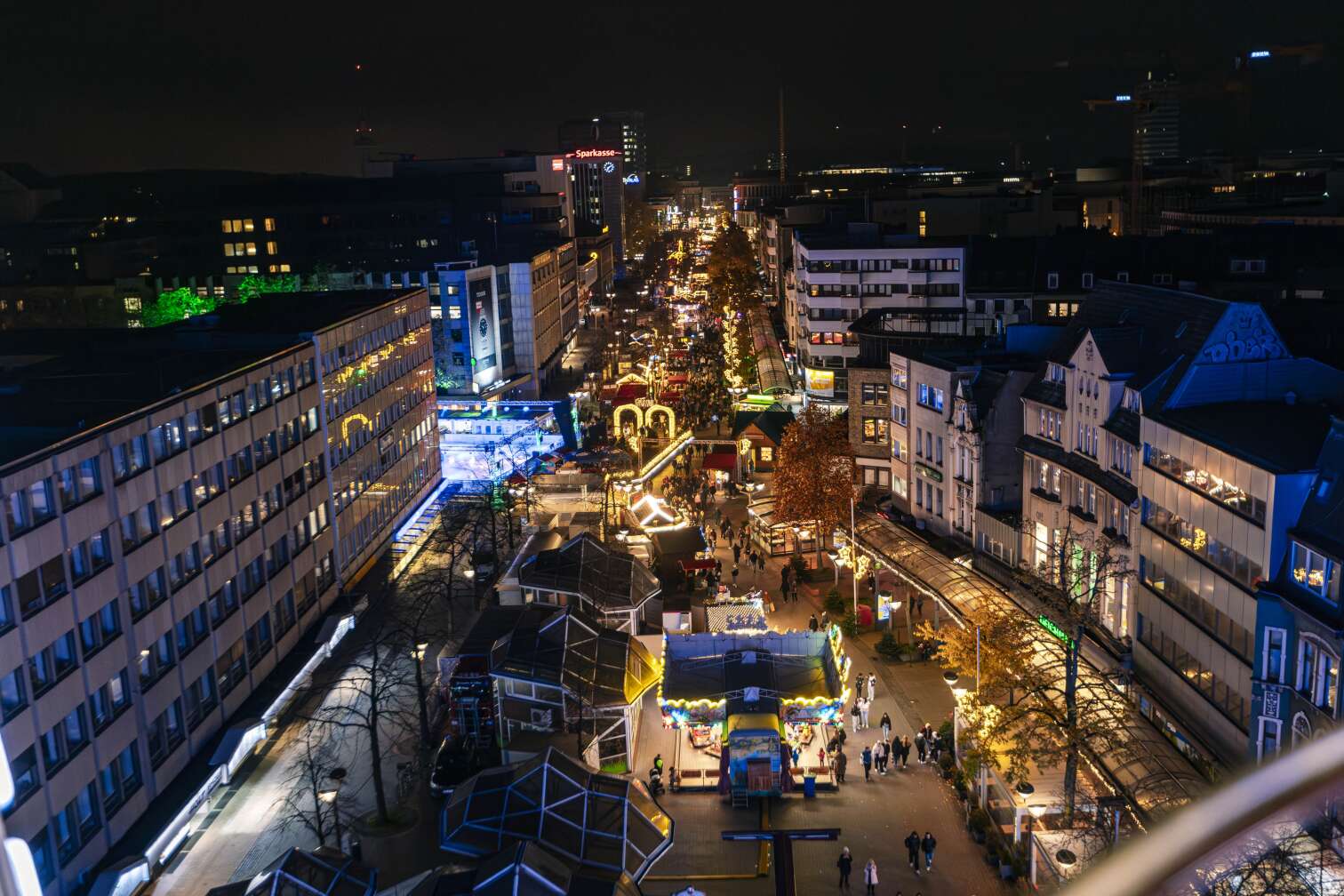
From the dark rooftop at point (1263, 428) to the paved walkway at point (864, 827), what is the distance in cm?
1251

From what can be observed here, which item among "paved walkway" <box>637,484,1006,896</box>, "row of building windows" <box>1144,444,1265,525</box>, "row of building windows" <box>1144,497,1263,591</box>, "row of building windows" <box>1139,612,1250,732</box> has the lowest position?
"paved walkway" <box>637,484,1006,896</box>

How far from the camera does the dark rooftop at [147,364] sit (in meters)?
32.8

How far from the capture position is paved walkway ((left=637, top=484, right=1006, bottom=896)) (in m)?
30.0

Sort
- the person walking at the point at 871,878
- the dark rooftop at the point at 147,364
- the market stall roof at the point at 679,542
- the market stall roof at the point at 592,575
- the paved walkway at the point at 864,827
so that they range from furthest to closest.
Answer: the market stall roof at the point at 679,542 → the market stall roof at the point at 592,575 → the dark rooftop at the point at 147,364 → the paved walkway at the point at 864,827 → the person walking at the point at 871,878

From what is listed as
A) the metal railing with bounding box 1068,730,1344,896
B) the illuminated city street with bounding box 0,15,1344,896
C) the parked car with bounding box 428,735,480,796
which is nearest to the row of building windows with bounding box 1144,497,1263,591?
the illuminated city street with bounding box 0,15,1344,896

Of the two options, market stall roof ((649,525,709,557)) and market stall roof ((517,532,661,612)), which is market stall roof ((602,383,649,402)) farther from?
market stall roof ((517,532,661,612))

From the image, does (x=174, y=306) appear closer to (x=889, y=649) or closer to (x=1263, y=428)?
(x=889, y=649)

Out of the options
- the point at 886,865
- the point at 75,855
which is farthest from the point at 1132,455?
the point at 75,855

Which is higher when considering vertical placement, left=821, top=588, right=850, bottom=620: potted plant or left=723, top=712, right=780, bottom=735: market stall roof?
left=723, top=712, right=780, bottom=735: market stall roof

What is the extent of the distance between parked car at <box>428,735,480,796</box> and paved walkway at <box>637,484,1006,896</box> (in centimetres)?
543

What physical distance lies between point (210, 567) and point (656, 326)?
381 ft

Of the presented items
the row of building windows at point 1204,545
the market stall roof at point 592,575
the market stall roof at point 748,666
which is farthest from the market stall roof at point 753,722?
the row of building windows at point 1204,545

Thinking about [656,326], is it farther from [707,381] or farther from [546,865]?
[546,865]

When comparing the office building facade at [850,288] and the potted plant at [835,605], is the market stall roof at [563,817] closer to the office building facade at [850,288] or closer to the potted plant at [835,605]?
the potted plant at [835,605]
